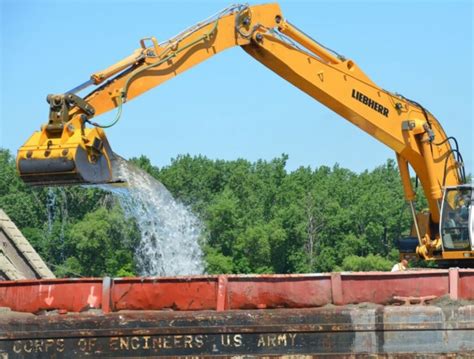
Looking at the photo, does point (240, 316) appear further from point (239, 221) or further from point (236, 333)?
point (239, 221)

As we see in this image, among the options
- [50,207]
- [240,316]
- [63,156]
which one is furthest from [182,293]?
[50,207]

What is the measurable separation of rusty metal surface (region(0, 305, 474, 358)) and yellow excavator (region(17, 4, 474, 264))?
2558mm

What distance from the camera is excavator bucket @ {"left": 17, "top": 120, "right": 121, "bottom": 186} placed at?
12.6m

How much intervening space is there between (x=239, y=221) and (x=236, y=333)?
5254 centimetres

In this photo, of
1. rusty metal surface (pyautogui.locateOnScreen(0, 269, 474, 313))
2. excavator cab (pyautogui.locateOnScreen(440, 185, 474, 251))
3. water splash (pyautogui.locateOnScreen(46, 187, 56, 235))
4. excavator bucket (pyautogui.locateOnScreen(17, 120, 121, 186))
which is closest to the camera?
rusty metal surface (pyautogui.locateOnScreen(0, 269, 474, 313))

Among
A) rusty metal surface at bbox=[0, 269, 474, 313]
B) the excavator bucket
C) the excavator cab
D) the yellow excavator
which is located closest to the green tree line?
the yellow excavator

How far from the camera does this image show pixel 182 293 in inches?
432

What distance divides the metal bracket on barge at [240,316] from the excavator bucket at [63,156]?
1972 mm

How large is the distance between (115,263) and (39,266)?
36.4 meters

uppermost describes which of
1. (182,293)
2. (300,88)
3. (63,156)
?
(300,88)

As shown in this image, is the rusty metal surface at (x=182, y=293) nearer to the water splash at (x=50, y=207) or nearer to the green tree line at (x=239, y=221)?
the green tree line at (x=239, y=221)

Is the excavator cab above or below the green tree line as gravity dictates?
below

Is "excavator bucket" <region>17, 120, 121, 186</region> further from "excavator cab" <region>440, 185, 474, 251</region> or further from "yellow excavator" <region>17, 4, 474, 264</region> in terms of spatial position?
"excavator cab" <region>440, 185, 474, 251</region>

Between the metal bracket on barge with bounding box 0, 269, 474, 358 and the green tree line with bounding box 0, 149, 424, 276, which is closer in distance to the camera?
the metal bracket on barge with bounding box 0, 269, 474, 358
